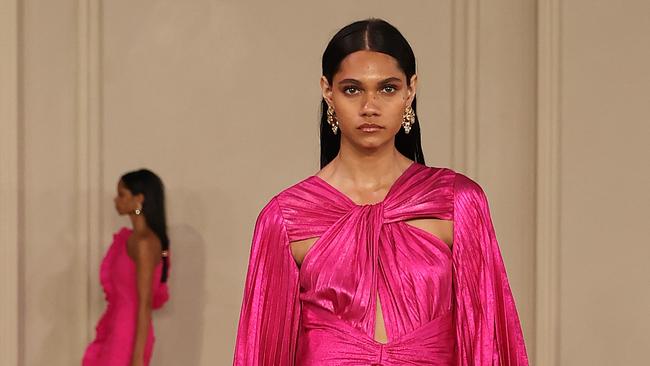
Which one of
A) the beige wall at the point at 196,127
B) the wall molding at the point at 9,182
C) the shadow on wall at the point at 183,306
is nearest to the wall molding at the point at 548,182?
the beige wall at the point at 196,127

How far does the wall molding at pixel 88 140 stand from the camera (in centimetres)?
722

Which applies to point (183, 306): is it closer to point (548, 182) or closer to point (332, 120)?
point (548, 182)

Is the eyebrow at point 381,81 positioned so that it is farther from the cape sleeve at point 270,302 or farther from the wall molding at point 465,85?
the wall molding at point 465,85

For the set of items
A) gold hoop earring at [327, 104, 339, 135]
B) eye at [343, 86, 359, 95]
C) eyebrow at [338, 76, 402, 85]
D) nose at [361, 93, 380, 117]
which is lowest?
gold hoop earring at [327, 104, 339, 135]

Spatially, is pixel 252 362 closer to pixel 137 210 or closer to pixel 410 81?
pixel 410 81

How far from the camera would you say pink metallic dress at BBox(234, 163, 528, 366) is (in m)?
3.55

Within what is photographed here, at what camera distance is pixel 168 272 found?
730cm

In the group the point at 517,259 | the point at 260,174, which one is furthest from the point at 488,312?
the point at 260,174

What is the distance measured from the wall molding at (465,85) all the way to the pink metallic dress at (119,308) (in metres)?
1.62

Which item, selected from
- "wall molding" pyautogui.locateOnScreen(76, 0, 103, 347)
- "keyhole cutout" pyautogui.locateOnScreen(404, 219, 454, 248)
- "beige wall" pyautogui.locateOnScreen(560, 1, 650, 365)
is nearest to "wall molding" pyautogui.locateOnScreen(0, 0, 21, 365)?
"wall molding" pyautogui.locateOnScreen(76, 0, 103, 347)

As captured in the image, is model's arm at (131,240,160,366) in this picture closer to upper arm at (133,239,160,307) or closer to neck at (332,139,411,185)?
upper arm at (133,239,160,307)

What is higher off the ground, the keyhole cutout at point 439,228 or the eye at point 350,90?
the eye at point 350,90

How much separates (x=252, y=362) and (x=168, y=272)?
3.65 m

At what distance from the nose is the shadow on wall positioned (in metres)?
3.85
